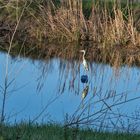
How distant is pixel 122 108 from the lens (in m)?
8.65

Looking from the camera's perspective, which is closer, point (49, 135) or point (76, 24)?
point (49, 135)

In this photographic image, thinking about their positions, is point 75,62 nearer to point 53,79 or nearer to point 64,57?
point 64,57

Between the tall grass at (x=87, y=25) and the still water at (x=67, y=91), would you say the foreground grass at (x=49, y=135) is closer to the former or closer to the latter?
the still water at (x=67, y=91)

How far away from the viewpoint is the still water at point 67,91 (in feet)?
24.3

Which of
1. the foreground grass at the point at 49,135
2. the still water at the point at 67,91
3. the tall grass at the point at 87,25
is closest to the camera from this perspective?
the foreground grass at the point at 49,135

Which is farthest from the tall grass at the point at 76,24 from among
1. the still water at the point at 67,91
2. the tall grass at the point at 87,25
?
the still water at the point at 67,91

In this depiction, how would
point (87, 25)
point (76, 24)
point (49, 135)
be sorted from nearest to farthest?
point (49, 135), point (76, 24), point (87, 25)

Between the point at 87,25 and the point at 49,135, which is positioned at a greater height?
the point at 87,25

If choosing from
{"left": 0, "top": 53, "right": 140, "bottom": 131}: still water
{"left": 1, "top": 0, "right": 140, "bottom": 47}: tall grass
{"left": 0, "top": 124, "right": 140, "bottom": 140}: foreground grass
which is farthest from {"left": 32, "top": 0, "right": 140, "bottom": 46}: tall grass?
{"left": 0, "top": 124, "right": 140, "bottom": 140}: foreground grass

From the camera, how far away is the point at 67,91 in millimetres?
9508

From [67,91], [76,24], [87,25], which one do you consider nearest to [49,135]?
[67,91]

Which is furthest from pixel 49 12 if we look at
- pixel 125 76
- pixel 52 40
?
pixel 125 76

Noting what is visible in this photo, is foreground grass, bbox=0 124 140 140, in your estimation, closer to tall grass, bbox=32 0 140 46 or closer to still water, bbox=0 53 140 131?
still water, bbox=0 53 140 131

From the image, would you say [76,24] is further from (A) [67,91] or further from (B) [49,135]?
(B) [49,135]
